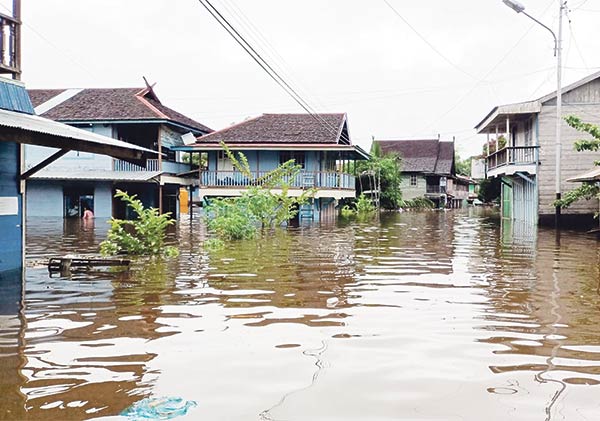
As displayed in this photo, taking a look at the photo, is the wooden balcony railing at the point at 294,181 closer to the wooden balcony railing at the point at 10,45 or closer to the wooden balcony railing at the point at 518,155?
the wooden balcony railing at the point at 518,155

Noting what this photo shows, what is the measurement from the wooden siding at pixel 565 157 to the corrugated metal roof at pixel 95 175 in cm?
1775

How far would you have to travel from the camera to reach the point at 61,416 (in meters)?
4.52

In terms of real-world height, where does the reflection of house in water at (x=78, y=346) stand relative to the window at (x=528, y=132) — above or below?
below

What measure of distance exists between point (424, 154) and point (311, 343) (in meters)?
60.8

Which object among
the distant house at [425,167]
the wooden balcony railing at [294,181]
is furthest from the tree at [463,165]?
the wooden balcony railing at [294,181]

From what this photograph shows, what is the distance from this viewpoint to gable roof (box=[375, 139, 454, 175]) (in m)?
64.2

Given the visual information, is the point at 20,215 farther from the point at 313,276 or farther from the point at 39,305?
the point at 313,276

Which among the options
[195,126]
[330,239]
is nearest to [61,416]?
[330,239]

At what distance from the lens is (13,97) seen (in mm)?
11727

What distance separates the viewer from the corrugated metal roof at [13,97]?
1142cm

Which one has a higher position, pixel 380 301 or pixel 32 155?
pixel 32 155

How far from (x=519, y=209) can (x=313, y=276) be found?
24723 mm

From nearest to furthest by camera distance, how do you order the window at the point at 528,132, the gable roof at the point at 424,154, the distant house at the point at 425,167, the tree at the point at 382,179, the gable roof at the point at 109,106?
the window at the point at 528,132, the gable roof at the point at 109,106, the tree at the point at 382,179, the distant house at the point at 425,167, the gable roof at the point at 424,154

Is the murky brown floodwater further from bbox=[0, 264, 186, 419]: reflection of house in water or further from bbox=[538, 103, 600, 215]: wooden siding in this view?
bbox=[538, 103, 600, 215]: wooden siding
